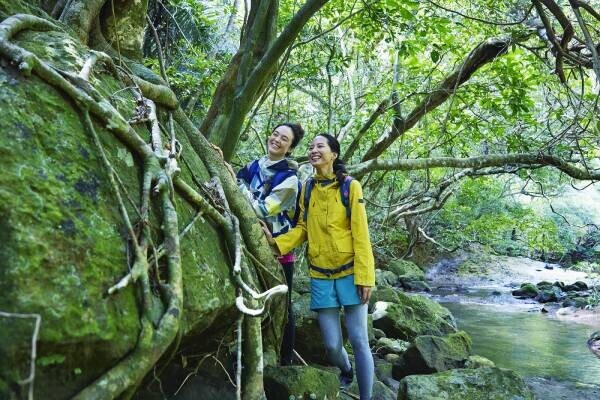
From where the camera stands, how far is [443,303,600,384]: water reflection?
834 centimetres

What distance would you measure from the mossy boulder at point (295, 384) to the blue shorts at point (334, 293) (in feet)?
1.70

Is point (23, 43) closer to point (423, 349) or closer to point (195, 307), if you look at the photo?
point (195, 307)

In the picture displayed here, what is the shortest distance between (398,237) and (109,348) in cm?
1769

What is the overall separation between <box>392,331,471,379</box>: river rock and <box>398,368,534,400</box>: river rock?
1.46 metres

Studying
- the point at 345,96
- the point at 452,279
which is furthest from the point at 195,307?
the point at 452,279

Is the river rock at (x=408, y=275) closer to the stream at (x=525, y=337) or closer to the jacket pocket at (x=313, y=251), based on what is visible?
the stream at (x=525, y=337)

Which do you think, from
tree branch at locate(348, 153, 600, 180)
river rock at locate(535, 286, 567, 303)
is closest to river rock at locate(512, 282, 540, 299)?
river rock at locate(535, 286, 567, 303)

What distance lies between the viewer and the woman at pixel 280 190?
13.6 ft

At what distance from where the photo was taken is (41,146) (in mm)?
2203

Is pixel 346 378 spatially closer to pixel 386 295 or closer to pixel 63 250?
pixel 63 250

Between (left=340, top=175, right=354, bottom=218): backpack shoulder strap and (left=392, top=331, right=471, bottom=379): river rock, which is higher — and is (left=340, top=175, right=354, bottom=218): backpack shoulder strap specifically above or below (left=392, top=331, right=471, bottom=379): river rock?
above

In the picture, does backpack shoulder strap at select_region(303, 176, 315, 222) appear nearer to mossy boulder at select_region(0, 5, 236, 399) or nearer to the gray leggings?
the gray leggings

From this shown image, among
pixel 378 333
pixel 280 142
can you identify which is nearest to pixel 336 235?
pixel 280 142

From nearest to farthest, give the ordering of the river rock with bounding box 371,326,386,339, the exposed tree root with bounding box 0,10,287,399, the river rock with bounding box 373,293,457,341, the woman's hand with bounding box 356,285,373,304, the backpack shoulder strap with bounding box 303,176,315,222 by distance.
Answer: the exposed tree root with bounding box 0,10,287,399, the woman's hand with bounding box 356,285,373,304, the backpack shoulder strap with bounding box 303,176,315,222, the river rock with bounding box 371,326,386,339, the river rock with bounding box 373,293,457,341
